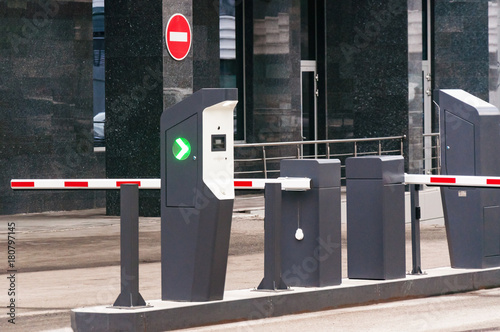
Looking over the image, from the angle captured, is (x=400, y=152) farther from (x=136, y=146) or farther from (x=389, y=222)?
(x=389, y=222)

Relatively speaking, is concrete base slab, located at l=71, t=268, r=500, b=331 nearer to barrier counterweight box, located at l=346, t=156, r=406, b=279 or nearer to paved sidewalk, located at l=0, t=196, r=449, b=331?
barrier counterweight box, located at l=346, t=156, r=406, b=279

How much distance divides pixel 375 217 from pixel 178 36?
24.5ft

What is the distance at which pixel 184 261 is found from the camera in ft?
28.7

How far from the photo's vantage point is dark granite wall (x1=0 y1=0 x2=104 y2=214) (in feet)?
59.2

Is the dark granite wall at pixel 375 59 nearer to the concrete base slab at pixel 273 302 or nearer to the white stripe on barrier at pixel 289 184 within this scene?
the concrete base slab at pixel 273 302

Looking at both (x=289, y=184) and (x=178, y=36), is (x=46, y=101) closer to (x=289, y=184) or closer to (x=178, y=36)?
(x=178, y=36)

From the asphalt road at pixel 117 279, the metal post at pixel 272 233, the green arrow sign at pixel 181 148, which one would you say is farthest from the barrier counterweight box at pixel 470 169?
the green arrow sign at pixel 181 148

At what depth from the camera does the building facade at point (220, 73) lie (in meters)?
17.4

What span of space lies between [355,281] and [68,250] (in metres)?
4.59

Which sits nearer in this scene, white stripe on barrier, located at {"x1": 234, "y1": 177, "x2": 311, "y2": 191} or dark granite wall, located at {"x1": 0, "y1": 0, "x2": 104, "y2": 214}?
white stripe on barrier, located at {"x1": 234, "y1": 177, "x2": 311, "y2": 191}

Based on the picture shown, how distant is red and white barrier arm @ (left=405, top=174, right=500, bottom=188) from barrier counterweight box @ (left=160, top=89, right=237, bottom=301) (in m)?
2.39

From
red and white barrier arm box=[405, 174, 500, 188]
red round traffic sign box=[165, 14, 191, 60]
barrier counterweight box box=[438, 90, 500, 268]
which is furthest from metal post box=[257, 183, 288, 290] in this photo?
red round traffic sign box=[165, 14, 191, 60]

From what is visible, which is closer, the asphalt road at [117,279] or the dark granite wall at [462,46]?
the asphalt road at [117,279]

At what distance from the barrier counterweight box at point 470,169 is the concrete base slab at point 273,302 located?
0.22 meters
